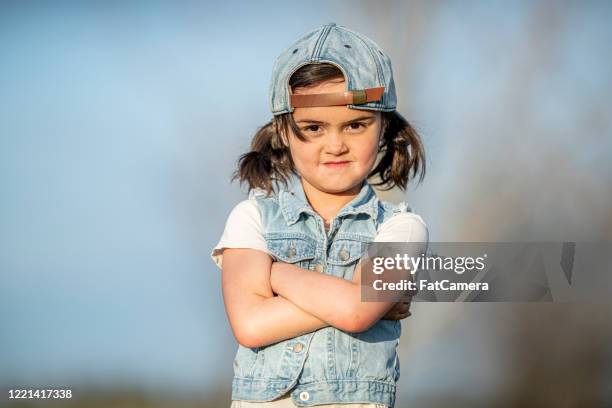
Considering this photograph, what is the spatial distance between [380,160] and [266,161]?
31 centimetres

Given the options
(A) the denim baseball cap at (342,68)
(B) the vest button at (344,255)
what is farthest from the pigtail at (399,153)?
(B) the vest button at (344,255)

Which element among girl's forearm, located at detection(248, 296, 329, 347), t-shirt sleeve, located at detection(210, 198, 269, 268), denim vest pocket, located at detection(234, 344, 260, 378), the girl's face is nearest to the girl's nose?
the girl's face

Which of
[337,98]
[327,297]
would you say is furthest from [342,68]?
[327,297]

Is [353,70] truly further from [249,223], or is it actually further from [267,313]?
[267,313]

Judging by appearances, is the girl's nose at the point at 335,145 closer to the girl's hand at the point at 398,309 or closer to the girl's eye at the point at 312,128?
the girl's eye at the point at 312,128

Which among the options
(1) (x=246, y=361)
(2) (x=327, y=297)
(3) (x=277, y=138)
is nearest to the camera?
(2) (x=327, y=297)

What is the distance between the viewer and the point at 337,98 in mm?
2344

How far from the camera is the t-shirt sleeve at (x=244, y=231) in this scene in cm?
240

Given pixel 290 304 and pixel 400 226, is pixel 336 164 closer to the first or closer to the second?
pixel 400 226

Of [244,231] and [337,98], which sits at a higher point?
[337,98]

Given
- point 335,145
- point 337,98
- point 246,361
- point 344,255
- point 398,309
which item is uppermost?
point 337,98

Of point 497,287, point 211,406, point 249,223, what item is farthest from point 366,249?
point 211,406

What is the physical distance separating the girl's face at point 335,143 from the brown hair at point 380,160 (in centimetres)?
15

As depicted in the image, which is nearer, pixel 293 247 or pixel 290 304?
pixel 290 304
